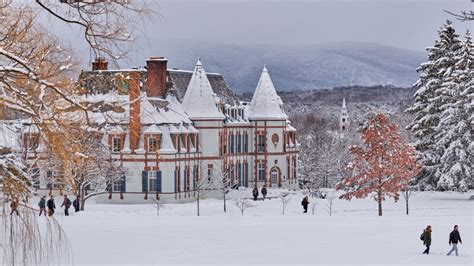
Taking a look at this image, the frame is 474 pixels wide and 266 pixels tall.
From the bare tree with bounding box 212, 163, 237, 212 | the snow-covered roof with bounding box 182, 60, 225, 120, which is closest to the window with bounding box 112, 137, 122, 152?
the snow-covered roof with bounding box 182, 60, 225, 120

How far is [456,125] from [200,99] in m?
18.3

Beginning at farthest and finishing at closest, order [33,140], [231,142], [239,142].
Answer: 1. [239,142]
2. [231,142]
3. [33,140]

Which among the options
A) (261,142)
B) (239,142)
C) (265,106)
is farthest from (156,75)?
(261,142)

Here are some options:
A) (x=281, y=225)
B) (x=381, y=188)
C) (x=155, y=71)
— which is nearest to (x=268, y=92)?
(x=155, y=71)

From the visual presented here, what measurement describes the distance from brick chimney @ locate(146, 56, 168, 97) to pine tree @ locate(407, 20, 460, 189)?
17.5 m

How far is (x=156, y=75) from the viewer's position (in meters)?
59.0

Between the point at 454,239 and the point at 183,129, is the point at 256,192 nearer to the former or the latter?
the point at 183,129

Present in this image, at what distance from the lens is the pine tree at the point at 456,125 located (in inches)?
1972

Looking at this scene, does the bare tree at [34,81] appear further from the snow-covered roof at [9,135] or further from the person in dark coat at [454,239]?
the person in dark coat at [454,239]

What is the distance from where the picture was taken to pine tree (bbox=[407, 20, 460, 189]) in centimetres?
5216

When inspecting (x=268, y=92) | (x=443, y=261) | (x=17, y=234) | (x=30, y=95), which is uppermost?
(x=268, y=92)

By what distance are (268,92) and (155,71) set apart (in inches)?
439

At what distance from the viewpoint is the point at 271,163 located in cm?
6688

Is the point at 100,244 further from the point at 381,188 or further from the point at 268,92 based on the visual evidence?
the point at 268,92
